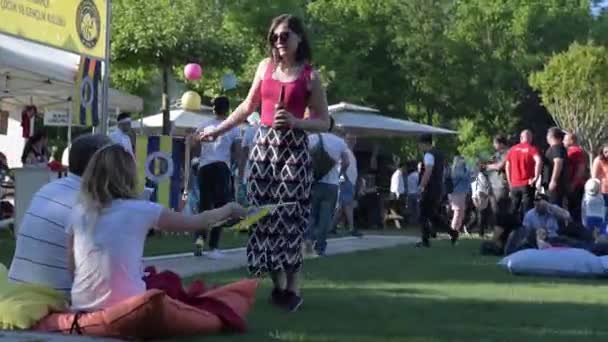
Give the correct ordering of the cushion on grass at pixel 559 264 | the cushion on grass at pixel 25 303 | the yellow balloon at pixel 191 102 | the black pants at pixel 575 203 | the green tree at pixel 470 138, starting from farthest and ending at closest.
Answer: the green tree at pixel 470 138
the yellow balloon at pixel 191 102
the black pants at pixel 575 203
the cushion on grass at pixel 559 264
the cushion on grass at pixel 25 303

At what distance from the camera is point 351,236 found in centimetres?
1950

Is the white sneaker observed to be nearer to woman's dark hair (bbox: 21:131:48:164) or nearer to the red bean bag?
woman's dark hair (bbox: 21:131:48:164)

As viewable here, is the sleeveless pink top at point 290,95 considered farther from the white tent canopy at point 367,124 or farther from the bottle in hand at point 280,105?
the white tent canopy at point 367,124

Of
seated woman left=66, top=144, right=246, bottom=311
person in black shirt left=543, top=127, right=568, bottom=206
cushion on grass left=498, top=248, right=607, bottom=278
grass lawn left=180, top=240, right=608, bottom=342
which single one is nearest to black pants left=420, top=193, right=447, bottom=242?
person in black shirt left=543, top=127, right=568, bottom=206

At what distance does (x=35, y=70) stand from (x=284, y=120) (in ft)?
27.9

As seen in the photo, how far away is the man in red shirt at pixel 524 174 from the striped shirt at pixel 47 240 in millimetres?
10409

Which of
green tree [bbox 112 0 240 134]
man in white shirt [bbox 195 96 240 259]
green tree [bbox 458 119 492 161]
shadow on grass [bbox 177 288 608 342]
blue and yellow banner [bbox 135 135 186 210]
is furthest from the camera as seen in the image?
green tree [bbox 458 119 492 161]

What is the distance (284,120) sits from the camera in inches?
288

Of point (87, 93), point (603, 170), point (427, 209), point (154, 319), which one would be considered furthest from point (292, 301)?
point (603, 170)

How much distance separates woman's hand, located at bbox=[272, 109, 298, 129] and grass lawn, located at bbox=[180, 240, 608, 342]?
1171 mm

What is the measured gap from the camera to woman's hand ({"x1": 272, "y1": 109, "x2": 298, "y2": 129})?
7.31m

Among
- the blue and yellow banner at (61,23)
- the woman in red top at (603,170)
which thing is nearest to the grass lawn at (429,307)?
the blue and yellow banner at (61,23)

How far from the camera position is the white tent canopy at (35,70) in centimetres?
1482

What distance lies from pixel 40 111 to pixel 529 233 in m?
10.6
